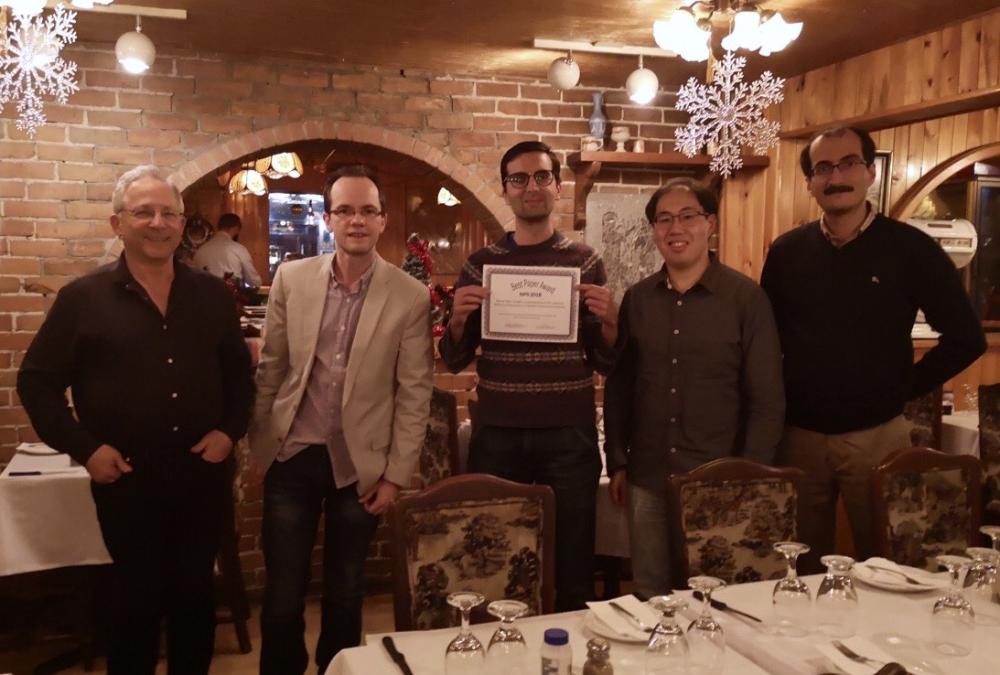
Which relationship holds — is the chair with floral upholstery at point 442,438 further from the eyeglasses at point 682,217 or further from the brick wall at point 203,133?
the eyeglasses at point 682,217

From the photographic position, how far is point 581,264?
8.29ft

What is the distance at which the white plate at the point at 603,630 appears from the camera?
157 cm

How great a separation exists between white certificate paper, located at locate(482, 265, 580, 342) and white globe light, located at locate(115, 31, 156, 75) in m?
1.89

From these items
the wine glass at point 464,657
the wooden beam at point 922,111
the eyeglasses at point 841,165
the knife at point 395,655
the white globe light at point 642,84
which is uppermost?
the white globe light at point 642,84

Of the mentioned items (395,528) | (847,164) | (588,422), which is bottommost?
(395,528)

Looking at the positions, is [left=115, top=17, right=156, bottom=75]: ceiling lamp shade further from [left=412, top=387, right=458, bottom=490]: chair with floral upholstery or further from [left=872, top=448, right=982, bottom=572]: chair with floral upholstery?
[left=872, top=448, right=982, bottom=572]: chair with floral upholstery

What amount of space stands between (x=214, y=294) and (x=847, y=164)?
1.89 meters

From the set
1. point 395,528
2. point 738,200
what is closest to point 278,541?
point 395,528

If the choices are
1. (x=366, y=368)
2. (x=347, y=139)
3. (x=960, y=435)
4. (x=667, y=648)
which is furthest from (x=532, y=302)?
(x=960, y=435)

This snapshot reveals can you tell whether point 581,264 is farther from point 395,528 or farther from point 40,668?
point 40,668

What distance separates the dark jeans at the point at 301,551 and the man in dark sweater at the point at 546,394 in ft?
1.37

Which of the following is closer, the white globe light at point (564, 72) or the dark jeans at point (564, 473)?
the dark jeans at point (564, 473)

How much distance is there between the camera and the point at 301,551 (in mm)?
2363

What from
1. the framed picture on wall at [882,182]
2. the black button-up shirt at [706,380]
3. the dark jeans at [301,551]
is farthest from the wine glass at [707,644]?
the framed picture on wall at [882,182]
